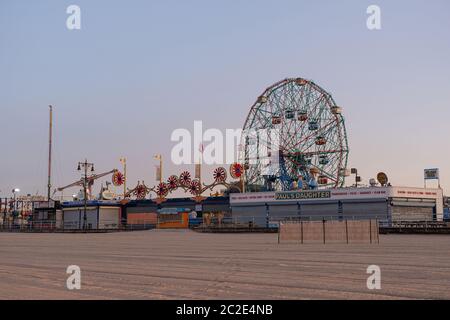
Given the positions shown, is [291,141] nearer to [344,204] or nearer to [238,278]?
[344,204]

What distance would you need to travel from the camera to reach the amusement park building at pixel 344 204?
60531 millimetres

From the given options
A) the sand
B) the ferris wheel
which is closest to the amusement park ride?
the ferris wheel

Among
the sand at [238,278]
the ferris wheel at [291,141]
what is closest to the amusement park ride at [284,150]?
the ferris wheel at [291,141]

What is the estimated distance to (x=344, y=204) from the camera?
6347 centimetres

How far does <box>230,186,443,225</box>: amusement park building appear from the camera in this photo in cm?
6053

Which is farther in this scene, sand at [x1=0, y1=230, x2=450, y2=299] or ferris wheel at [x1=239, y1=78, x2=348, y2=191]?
ferris wheel at [x1=239, y1=78, x2=348, y2=191]

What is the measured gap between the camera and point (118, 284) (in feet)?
44.0

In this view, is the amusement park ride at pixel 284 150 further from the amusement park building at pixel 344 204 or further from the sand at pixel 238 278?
the sand at pixel 238 278

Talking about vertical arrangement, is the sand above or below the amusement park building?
below

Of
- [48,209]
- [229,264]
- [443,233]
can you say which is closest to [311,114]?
[443,233]

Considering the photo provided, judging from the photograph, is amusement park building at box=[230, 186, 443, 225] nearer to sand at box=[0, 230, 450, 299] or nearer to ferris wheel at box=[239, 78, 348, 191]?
ferris wheel at box=[239, 78, 348, 191]

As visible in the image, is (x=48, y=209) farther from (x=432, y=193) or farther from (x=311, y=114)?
(x=432, y=193)
